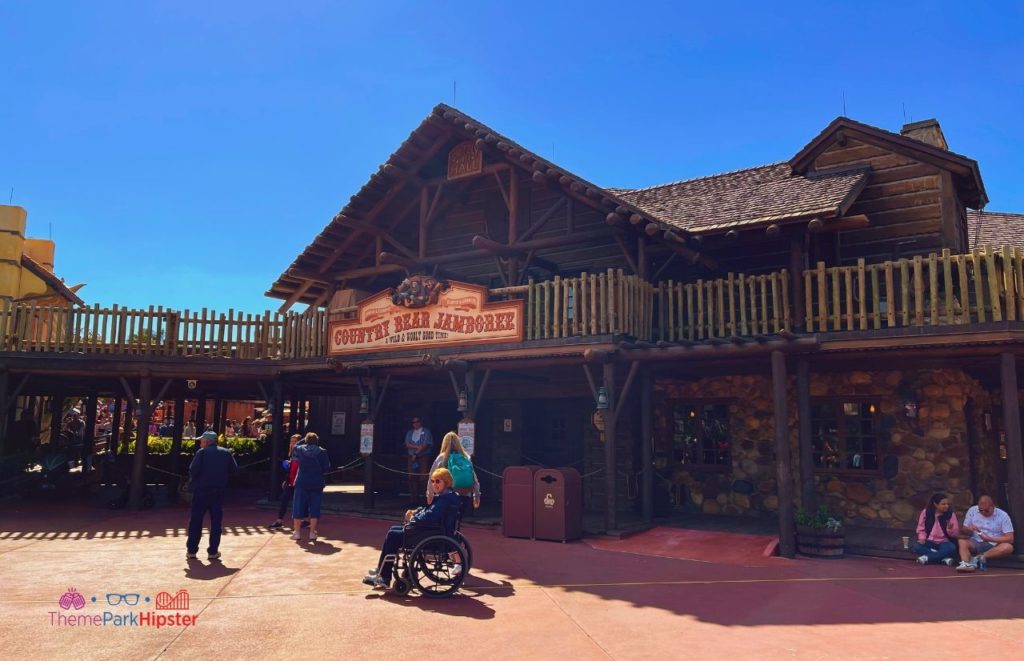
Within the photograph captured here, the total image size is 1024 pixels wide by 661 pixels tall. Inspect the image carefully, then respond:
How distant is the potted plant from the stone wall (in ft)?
Result: 9.30

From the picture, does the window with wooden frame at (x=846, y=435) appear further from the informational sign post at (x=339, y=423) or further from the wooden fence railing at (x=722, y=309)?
the informational sign post at (x=339, y=423)

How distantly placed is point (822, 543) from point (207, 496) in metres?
8.25

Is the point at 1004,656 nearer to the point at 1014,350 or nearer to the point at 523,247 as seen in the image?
the point at 1014,350

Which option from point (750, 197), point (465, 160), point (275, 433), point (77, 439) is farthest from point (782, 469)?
point (77, 439)

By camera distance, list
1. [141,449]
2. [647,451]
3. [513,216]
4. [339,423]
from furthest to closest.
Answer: [339,423] < [141,449] < [513,216] < [647,451]

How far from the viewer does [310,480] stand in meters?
11.0

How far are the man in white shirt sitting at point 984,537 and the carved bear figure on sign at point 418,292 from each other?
8.93 m

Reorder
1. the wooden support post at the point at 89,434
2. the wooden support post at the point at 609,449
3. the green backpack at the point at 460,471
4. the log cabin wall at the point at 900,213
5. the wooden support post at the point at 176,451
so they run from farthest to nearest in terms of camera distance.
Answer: the wooden support post at the point at 89,434, the wooden support post at the point at 176,451, the log cabin wall at the point at 900,213, the wooden support post at the point at 609,449, the green backpack at the point at 460,471

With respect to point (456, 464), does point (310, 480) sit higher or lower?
lower

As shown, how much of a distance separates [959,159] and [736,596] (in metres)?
9.40

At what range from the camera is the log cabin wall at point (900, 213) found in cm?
1285

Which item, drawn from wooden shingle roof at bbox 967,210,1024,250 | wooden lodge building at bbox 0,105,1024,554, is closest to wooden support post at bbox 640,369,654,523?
wooden lodge building at bbox 0,105,1024,554

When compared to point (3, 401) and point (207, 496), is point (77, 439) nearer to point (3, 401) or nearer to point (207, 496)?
point (3, 401)

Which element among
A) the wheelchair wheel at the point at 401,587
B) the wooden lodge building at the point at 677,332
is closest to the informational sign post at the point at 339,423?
the wooden lodge building at the point at 677,332
